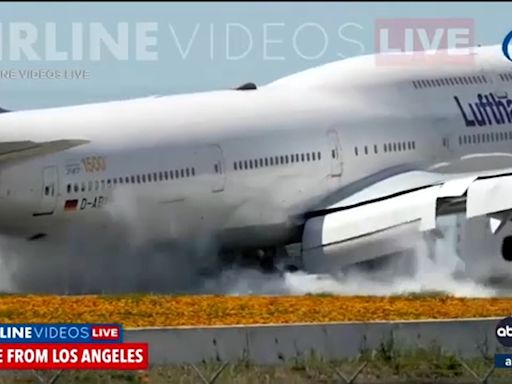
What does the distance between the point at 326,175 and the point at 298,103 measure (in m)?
1.84

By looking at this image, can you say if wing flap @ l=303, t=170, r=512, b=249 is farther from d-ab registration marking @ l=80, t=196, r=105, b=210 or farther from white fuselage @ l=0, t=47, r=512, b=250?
d-ab registration marking @ l=80, t=196, r=105, b=210

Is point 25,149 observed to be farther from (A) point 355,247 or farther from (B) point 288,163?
(A) point 355,247

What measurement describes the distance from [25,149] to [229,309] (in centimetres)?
622

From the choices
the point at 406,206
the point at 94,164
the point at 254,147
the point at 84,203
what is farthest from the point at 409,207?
the point at 84,203

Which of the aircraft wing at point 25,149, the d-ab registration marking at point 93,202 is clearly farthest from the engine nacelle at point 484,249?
the aircraft wing at point 25,149

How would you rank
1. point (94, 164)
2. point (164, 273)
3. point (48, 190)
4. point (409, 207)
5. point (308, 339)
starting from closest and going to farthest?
point (308, 339), point (48, 190), point (94, 164), point (164, 273), point (409, 207)

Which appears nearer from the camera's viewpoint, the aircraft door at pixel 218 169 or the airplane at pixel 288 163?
the airplane at pixel 288 163

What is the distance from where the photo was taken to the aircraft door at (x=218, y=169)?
46812 mm

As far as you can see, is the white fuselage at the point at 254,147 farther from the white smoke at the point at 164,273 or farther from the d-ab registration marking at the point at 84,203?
the white smoke at the point at 164,273

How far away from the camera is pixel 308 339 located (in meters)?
33.1

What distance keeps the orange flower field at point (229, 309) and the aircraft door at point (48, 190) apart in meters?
2.50

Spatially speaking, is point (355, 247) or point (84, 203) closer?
point (84, 203)

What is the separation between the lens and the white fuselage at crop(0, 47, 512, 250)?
43788mm

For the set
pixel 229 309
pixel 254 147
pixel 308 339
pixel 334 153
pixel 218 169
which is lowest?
pixel 229 309
